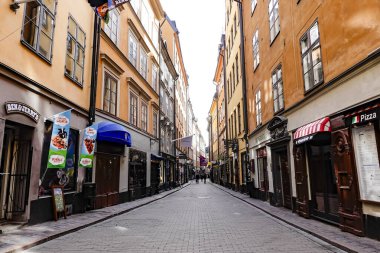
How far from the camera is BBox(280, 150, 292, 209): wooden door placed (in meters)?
13.3

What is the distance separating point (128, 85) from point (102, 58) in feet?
12.2

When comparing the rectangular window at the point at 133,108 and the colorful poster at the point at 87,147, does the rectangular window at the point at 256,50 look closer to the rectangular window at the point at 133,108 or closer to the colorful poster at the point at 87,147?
the rectangular window at the point at 133,108

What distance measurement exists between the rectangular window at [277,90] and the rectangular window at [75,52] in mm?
8318

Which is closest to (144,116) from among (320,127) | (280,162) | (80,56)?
(80,56)

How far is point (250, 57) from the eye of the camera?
67.8 ft

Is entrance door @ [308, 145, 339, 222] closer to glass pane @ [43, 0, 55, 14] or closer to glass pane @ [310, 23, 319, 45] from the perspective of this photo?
glass pane @ [310, 23, 319, 45]

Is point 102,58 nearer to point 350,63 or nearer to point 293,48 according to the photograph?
point 293,48

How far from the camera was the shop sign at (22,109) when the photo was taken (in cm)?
802

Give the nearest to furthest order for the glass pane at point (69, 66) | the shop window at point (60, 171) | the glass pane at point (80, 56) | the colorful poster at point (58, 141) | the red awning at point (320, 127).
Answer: the red awning at point (320, 127), the colorful poster at point (58, 141), the shop window at point (60, 171), the glass pane at point (69, 66), the glass pane at point (80, 56)

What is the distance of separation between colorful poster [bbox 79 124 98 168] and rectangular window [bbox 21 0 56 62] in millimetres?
3257

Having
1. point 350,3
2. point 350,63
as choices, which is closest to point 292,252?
point 350,63

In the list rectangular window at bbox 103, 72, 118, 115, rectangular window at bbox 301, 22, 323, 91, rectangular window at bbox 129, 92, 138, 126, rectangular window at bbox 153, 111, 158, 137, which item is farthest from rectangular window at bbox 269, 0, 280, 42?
rectangular window at bbox 153, 111, 158, 137

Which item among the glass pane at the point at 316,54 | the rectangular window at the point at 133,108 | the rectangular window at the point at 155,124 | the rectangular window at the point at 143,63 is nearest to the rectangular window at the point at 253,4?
the rectangular window at the point at 143,63

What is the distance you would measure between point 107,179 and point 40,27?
25.7 ft
